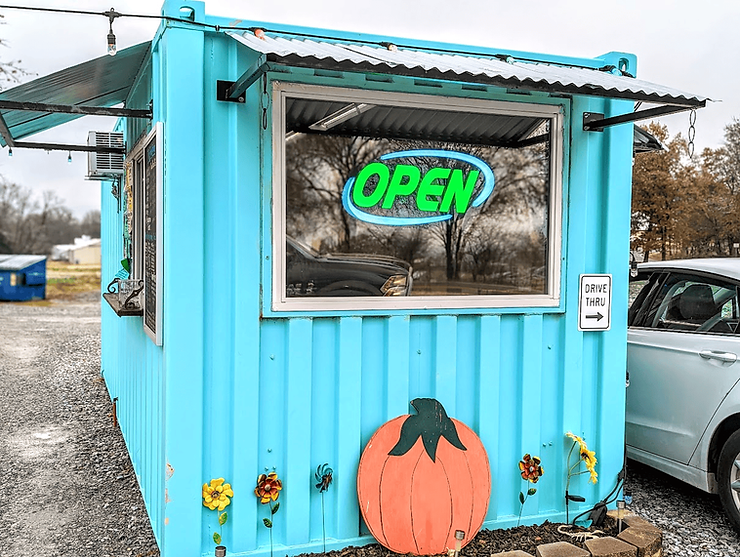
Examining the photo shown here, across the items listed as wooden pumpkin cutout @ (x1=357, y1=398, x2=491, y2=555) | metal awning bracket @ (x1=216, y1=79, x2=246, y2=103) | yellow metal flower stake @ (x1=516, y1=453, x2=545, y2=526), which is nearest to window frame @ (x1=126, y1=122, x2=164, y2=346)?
metal awning bracket @ (x1=216, y1=79, x2=246, y2=103)

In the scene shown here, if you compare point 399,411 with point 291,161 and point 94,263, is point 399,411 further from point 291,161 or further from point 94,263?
point 94,263

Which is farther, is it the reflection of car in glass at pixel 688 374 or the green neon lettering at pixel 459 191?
the reflection of car in glass at pixel 688 374

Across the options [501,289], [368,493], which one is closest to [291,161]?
[501,289]

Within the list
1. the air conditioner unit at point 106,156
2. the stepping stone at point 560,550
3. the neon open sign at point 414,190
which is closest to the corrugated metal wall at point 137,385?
the air conditioner unit at point 106,156

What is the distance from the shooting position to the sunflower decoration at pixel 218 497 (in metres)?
3.33

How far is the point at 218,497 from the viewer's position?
3350 millimetres

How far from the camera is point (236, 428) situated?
3.38 metres

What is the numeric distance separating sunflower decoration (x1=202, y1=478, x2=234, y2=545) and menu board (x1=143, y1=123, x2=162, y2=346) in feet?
2.49

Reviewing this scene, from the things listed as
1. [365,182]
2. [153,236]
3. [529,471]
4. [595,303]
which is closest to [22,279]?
[153,236]

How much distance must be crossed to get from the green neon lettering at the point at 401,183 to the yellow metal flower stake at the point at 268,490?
1519mm

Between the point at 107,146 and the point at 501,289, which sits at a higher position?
the point at 107,146

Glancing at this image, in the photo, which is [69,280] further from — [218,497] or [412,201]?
[412,201]

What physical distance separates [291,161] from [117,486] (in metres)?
2.93

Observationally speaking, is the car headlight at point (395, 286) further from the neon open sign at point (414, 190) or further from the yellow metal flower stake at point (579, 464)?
the yellow metal flower stake at point (579, 464)
